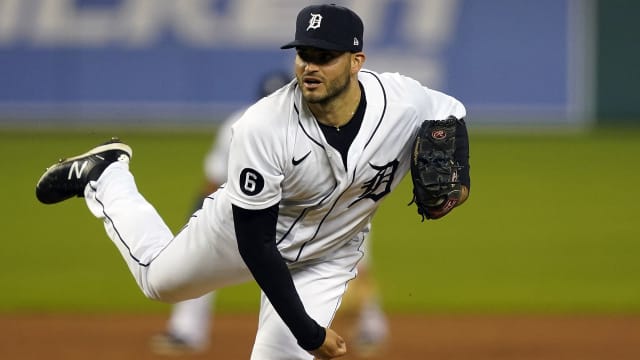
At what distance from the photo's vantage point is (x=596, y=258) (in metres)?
12.0

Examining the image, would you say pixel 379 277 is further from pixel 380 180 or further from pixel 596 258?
pixel 380 180

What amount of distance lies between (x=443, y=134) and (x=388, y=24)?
15.1 meters

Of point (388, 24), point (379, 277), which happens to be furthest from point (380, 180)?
point (388, 24)

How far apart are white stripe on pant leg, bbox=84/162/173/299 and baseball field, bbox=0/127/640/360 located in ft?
8.12

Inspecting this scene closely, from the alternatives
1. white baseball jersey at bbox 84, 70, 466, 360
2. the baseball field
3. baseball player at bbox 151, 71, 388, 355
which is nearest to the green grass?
the baseball field

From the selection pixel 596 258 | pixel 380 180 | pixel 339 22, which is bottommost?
pixel 596 258

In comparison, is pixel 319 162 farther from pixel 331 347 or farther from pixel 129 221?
pixel 129 221

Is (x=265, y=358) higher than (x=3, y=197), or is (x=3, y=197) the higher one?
(x=265, y=358)

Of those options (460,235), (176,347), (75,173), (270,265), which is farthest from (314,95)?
(460,235)

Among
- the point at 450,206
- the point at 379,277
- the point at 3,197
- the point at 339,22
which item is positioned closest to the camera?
the point at 339,22

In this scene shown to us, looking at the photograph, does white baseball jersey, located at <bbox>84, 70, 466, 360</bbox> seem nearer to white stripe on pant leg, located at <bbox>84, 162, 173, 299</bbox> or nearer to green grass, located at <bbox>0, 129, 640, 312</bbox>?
Result: white stripe on pant leg, located at <bbox>84, 162, 173, 299</bbox>

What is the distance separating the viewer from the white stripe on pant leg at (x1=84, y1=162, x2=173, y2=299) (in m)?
5.62

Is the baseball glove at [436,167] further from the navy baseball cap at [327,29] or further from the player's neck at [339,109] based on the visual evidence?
the navy baseball cap at [327,29]

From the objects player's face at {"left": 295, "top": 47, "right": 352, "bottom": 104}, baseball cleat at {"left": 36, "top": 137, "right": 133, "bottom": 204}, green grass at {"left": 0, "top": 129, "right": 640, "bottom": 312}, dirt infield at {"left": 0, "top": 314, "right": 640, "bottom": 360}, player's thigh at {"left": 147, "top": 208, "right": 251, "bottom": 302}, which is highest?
player's face at {"left": 295, "top": 47, "right": 352, "bottom": 104}
